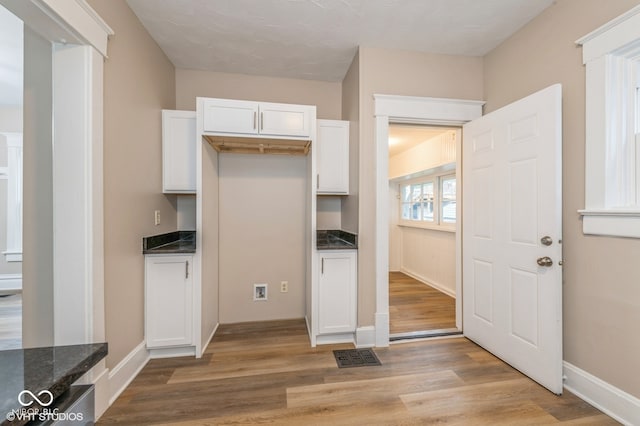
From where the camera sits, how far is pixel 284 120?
233 centimetres

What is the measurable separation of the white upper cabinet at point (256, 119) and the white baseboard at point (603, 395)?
8.45ft

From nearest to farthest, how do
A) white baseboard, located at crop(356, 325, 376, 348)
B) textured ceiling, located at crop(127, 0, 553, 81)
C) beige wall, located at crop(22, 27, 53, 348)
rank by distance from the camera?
beige wall, located at crop(22, 27, 53, 348) → textured ceiling, located at crop(127, 0, 553, 81) → white baseboard, located at crop(356, 325, 376, 348)

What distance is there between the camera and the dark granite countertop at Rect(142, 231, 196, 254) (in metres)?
2.10

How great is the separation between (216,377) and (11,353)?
4.17 ft

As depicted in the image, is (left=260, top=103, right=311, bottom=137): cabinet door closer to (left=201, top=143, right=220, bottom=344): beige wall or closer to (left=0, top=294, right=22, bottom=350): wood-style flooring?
(left=201, top=143, right=220, bottom=344): beige wall

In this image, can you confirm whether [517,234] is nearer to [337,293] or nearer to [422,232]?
[337,293]

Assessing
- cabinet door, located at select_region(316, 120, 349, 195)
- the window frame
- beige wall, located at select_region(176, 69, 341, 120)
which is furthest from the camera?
the window frame

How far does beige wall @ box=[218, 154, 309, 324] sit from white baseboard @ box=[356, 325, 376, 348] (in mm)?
845

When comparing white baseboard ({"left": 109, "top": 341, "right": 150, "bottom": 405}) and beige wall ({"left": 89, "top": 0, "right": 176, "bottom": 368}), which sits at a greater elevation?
beige wall ({"left": 89, "top": 0, "right": 176, "bottom": 368})

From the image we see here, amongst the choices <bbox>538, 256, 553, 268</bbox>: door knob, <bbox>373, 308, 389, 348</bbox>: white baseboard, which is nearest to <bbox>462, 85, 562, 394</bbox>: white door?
<bbox>538, 256, 553, 268</bbox>: door knob

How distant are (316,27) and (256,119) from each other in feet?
2.84

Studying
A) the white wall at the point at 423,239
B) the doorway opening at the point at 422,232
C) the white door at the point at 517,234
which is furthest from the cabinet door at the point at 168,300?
the white wall at the point at 423,239

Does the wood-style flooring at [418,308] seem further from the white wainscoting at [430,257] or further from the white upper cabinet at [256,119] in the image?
the white upper cabinet at [256,119]

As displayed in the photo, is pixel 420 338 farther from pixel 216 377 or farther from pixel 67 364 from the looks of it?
pixel 67 364
